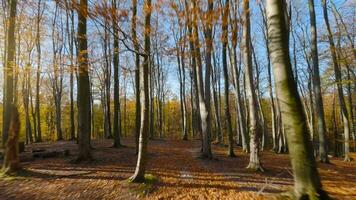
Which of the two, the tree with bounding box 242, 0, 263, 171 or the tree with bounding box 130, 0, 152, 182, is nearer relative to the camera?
the tree with bounding box 130, 0, 152, 182

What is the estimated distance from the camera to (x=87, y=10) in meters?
5.49

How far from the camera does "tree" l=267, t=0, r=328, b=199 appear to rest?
2.56 metres

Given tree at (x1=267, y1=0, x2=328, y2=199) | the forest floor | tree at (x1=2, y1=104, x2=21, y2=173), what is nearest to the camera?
tree at (x1=267, y1=0, x2=328, y2=199)

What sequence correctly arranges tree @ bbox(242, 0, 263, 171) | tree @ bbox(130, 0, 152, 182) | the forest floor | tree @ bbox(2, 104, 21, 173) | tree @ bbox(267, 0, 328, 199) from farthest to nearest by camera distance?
tree @ bbox(242, 0, 263, 171)
tree @ bbox(2, 104, 21, 173)
tree @ bbox(130, 0, 152, 182)
the forest floor
tree @ bbox(267, 0, 328, 199)

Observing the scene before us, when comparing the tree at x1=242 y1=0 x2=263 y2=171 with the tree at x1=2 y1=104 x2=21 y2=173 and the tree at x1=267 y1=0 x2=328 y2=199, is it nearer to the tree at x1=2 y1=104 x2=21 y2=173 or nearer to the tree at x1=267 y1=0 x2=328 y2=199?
the tree at x1=267 y1=0 x2=328 y2=199

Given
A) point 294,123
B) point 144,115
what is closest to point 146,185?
point 144,115

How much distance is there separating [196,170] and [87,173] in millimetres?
3482

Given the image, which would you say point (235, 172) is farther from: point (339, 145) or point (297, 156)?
point (339, 145)

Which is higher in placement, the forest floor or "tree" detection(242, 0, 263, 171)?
"tree" detection(242, 0, 263, 171)

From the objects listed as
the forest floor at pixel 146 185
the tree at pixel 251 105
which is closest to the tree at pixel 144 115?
the forest floor at pixel 146 185

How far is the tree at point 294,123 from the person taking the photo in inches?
101

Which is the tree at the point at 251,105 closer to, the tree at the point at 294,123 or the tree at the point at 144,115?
the tree at the point at 144,115

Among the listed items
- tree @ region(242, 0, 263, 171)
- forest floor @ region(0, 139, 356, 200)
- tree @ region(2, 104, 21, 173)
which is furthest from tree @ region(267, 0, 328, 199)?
tree @ region(2, 104, 21, 173)

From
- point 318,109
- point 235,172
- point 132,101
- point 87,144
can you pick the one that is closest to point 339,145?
point 318,109
